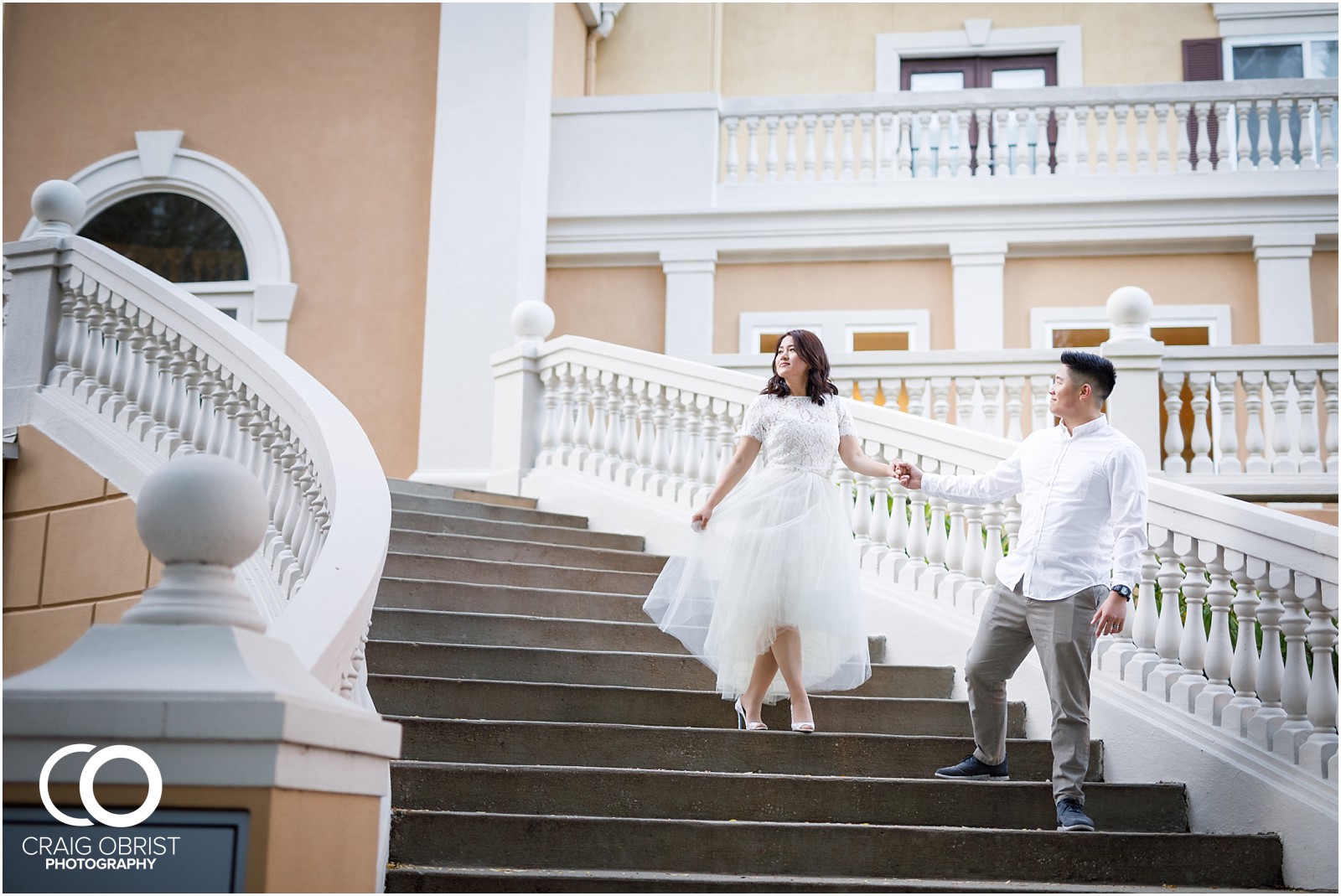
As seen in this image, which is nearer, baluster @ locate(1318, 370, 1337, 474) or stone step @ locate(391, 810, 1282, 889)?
stone step @ locate(391, 810, 1282, 889)

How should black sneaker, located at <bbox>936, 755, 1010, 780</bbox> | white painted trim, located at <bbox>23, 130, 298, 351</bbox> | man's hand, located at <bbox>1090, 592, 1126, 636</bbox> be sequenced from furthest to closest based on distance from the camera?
1. white painted trim, located at <bbox>23, 130, 298, 351</bbox>
2. black sneaker, located at <bbox>936, 755, 1010, 780</bbox>
3. man's hand, located at <bbox>1090, 592, 1126, 636</bbox>

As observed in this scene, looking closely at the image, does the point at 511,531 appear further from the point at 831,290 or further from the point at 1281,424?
the point at 831,290

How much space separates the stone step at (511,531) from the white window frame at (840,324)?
14.0ft

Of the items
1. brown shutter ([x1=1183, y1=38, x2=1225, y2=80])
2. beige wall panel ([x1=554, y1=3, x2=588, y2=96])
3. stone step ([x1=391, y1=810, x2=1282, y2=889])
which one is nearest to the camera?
stone step ([x1=391, y1=810, x2=1282, y2=889])

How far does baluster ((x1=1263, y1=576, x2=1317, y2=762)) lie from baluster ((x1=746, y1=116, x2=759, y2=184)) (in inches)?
306

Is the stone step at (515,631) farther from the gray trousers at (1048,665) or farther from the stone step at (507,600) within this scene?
the gray trousers at (1048,665)

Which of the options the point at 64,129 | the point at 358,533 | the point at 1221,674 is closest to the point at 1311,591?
the point at 1221,674

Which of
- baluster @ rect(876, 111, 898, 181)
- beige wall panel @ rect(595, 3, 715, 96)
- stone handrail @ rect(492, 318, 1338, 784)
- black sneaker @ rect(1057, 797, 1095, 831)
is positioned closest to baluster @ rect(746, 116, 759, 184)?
baluster @ rect(876, 111, 898, 181)

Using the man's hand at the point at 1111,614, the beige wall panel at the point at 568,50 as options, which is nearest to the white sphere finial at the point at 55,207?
the beige wall panel at the point at 568,50

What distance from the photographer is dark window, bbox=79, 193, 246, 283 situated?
11977mm

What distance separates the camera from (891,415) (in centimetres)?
650

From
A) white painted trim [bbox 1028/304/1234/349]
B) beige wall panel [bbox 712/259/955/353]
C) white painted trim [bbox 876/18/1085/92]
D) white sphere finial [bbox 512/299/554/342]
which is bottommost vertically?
white sphere finial [bbox 512/299/554/342]

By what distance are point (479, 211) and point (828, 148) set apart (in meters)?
3.14

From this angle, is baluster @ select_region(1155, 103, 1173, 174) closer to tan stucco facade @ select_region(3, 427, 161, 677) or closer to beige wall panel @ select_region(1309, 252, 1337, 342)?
beige wall panel @ select_region(1309, 252, 1337, 342)
